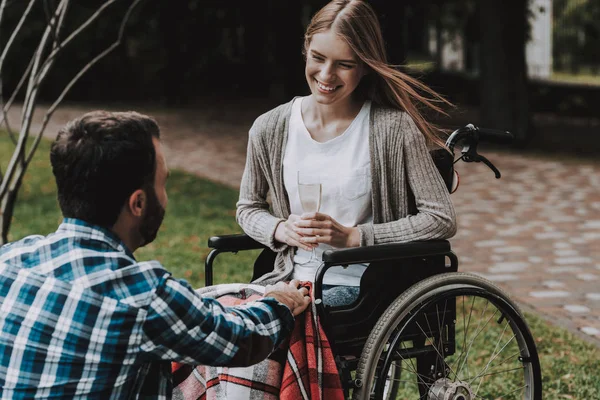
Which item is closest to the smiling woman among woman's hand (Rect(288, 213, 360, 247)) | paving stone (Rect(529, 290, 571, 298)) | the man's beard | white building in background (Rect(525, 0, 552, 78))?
woman's hand (Rect(288, 213, 360, 247))

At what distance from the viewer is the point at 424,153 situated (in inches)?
114

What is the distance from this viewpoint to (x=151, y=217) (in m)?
2.04

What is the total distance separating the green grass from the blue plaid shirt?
95.2 inches

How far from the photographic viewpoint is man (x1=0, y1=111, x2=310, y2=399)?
190cm

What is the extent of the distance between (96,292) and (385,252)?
1.03 m

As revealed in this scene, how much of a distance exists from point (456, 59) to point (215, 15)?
9890mm

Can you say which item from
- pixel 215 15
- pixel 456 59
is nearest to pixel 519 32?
pixel 215 15

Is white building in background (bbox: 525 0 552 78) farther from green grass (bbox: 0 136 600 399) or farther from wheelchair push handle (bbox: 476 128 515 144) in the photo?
wheelchair push handle (bbox: 476 128 515 144)

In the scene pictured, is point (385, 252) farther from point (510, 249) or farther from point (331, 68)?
point (510, 249)

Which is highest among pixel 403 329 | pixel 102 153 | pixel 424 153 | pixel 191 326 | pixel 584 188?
pixel 102 153

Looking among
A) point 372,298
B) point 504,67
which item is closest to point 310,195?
point 372,298

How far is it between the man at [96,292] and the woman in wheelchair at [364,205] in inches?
31.4

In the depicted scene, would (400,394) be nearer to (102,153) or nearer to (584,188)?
(102,153)

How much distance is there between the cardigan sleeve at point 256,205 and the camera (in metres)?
2.99
